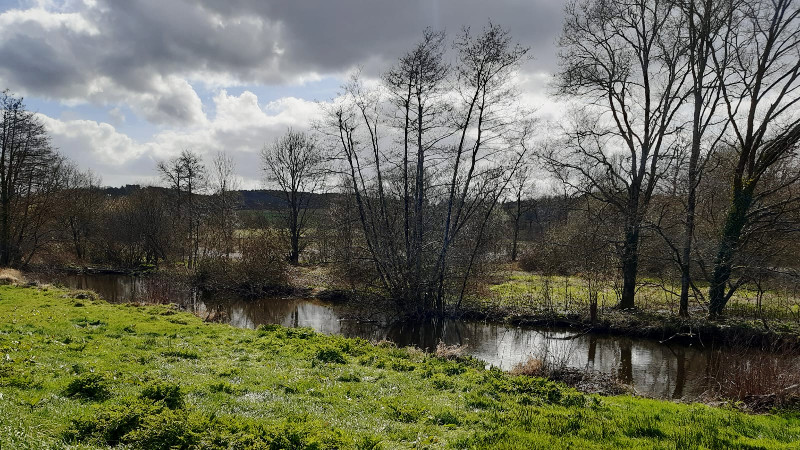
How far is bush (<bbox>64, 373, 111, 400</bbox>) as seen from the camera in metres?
6.87

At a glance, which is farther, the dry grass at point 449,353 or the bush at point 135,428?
the dry grass at point 449,353

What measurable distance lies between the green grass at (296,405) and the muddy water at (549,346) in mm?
4001

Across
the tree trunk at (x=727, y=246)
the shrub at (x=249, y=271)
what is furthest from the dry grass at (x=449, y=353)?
the shrub at (x=249, y=271)

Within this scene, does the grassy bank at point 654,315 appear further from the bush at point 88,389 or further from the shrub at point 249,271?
the bush at point 88,389

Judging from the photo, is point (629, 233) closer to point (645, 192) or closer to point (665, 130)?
point (645, 192)

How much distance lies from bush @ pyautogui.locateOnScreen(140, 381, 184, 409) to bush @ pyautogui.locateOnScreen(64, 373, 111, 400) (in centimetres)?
83

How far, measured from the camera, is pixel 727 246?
18.0 meters

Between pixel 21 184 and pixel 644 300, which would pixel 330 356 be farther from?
pixel 21 184

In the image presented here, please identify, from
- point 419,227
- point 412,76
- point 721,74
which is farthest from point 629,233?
point 412,76

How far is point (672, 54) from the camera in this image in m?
19.8

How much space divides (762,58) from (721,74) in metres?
1.37

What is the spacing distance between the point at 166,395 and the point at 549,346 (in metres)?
13.8

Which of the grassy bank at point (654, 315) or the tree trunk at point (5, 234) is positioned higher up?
the tree trunk at point (5, 234)

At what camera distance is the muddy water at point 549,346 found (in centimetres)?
1291
